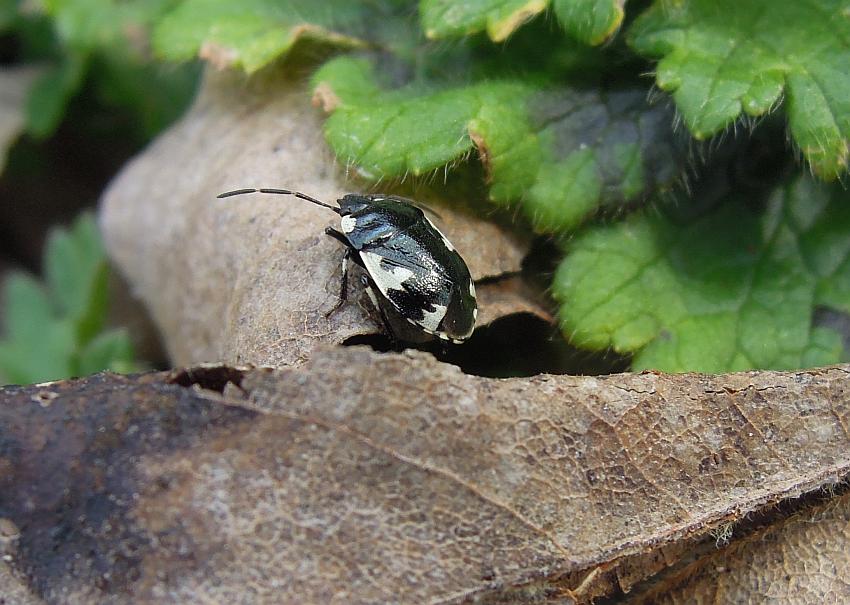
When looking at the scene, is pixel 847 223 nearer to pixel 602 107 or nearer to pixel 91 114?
pixel 602 107

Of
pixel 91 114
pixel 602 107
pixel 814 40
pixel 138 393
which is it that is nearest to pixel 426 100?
pixel 602 107

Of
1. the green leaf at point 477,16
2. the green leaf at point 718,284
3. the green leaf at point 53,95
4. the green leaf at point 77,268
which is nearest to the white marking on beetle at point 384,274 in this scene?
the green leaf at point 718,284

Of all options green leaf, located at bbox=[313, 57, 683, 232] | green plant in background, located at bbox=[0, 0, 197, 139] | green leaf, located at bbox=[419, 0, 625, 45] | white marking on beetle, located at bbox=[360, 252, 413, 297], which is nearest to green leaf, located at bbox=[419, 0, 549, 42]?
green leaf, located at bbox=[419, 0, 625, 45]

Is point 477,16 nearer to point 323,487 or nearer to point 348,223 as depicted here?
point 348,223

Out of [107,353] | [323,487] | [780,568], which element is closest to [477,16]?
[323,487]

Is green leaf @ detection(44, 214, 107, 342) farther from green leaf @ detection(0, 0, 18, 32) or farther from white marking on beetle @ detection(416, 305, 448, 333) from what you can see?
white marking on beetle @ detection(416, 305, 448, 333)
